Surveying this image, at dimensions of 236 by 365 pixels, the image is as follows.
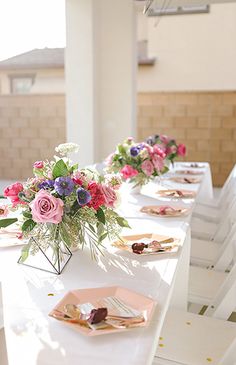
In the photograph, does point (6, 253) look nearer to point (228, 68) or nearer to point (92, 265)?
point (92, 265)

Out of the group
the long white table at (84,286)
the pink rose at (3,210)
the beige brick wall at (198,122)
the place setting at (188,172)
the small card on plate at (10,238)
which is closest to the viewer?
the long white table at (84,286)

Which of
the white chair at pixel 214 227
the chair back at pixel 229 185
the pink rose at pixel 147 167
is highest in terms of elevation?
the pink rose at pixel 147 167

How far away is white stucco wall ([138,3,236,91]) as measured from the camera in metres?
5.96

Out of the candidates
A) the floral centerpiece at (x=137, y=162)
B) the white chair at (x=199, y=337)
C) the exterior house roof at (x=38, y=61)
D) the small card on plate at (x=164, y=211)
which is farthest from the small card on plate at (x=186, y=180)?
the exterior house roof at (x=38, y=61)

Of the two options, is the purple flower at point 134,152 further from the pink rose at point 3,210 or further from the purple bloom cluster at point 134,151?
the pink rose at point 3,210

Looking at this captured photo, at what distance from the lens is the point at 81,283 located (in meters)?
1.17

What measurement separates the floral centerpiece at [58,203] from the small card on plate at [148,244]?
0.58 feet

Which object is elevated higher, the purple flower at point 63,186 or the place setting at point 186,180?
the purple flower at point 63,186

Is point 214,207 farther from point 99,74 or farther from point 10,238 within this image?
point 10,238

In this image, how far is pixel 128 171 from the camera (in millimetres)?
2195

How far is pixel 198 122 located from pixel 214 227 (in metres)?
3.13

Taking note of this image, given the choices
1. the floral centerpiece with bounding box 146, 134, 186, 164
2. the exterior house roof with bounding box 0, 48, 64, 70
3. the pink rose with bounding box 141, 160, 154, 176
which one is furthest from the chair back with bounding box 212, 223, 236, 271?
the exterior house roof with bounding box 0, 48, 64, 70

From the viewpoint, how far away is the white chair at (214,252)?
6.78 feet

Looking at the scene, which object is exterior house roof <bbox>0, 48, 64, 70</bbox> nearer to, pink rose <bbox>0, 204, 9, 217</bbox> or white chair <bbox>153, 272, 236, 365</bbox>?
pink rose <bbox>0, 204, 9, 217</bbox>
